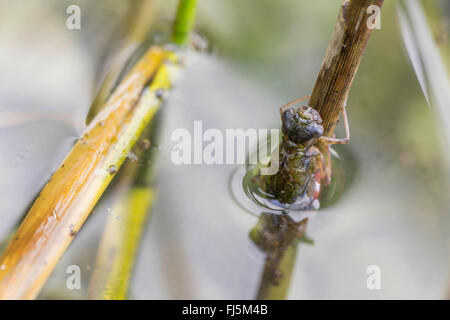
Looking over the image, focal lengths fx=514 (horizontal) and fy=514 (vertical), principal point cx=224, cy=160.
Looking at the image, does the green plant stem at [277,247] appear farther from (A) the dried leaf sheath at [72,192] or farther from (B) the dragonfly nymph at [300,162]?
(A) the dried leaf sheath at [72,192]

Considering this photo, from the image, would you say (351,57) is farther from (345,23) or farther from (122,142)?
(122,142)

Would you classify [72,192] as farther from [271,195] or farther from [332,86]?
[332,86]

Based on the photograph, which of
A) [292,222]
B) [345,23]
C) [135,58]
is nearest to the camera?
[345,23]

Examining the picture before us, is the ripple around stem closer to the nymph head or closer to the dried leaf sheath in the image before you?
the nymph head

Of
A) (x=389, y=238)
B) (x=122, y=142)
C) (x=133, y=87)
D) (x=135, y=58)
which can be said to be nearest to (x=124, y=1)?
(x=135, y=58)

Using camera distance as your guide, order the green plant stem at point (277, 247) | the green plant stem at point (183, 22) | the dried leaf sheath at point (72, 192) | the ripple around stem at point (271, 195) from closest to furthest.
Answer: the dried leaf sheath at point (72, 192), the green plant stem at point (277, 247), the ripple around stem at point (271, 195), the green plant stem at point (183, 22)

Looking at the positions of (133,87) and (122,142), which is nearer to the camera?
(122,142)

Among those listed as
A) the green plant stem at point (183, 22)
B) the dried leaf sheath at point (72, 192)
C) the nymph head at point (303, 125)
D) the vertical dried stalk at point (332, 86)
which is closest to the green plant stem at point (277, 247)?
the vertical dried stalk at point (332, 86)

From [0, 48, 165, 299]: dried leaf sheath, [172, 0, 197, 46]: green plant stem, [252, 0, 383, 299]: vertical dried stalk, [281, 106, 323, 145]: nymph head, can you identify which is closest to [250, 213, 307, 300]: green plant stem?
[252, 0, 383, 299]: vertical dried stalk
